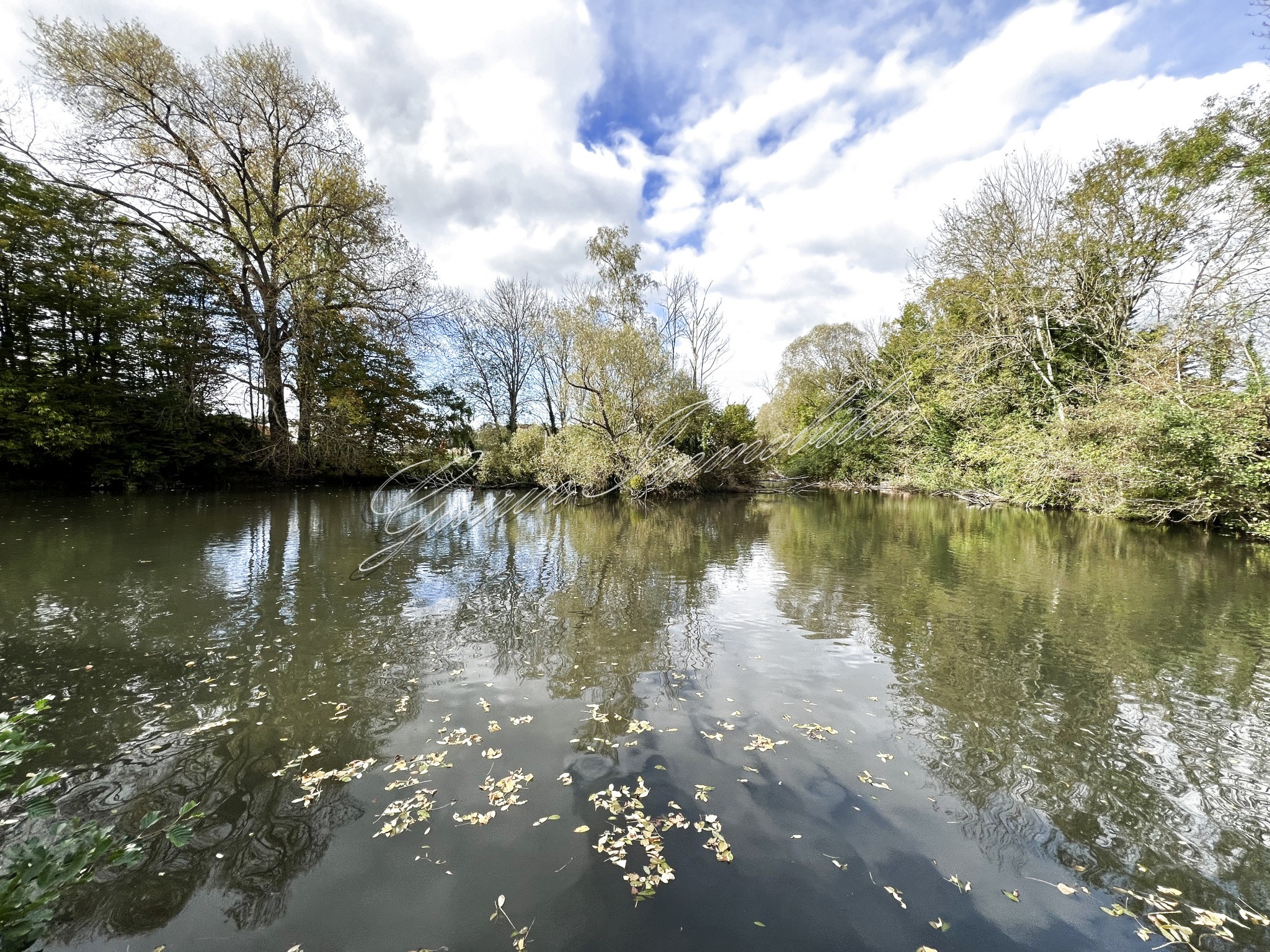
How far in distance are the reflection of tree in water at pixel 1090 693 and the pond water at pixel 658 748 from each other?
1.2 inches

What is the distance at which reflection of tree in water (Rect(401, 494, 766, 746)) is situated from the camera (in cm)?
518

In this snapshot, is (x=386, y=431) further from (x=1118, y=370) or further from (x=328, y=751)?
(x=1118, y=370)

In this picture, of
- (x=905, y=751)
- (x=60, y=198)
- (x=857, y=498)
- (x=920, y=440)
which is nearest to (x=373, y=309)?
(x=60, y=198)

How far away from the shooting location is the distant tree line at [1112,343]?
41.2 ft

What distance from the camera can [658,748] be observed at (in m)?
3.88

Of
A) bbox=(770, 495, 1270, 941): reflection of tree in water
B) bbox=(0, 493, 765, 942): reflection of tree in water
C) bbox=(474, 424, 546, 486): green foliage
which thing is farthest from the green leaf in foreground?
bbox=(474, 424, 546, 486): green foliage

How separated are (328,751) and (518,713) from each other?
1.37 metres

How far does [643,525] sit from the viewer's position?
15992 mm

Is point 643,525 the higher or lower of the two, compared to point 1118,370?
lower

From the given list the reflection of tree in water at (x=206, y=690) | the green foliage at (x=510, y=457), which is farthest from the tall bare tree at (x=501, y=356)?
the reflection of tree in water at (x=206, y=690)

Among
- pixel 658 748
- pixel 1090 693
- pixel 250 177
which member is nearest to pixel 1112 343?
pixel 1090 693

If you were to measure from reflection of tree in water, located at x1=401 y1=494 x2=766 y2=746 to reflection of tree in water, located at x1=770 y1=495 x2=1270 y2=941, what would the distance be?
175 cm

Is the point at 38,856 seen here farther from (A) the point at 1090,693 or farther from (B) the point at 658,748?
(A) the point at 1090,693

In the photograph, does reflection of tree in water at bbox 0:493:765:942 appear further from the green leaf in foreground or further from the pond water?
the green leaf in foreground
